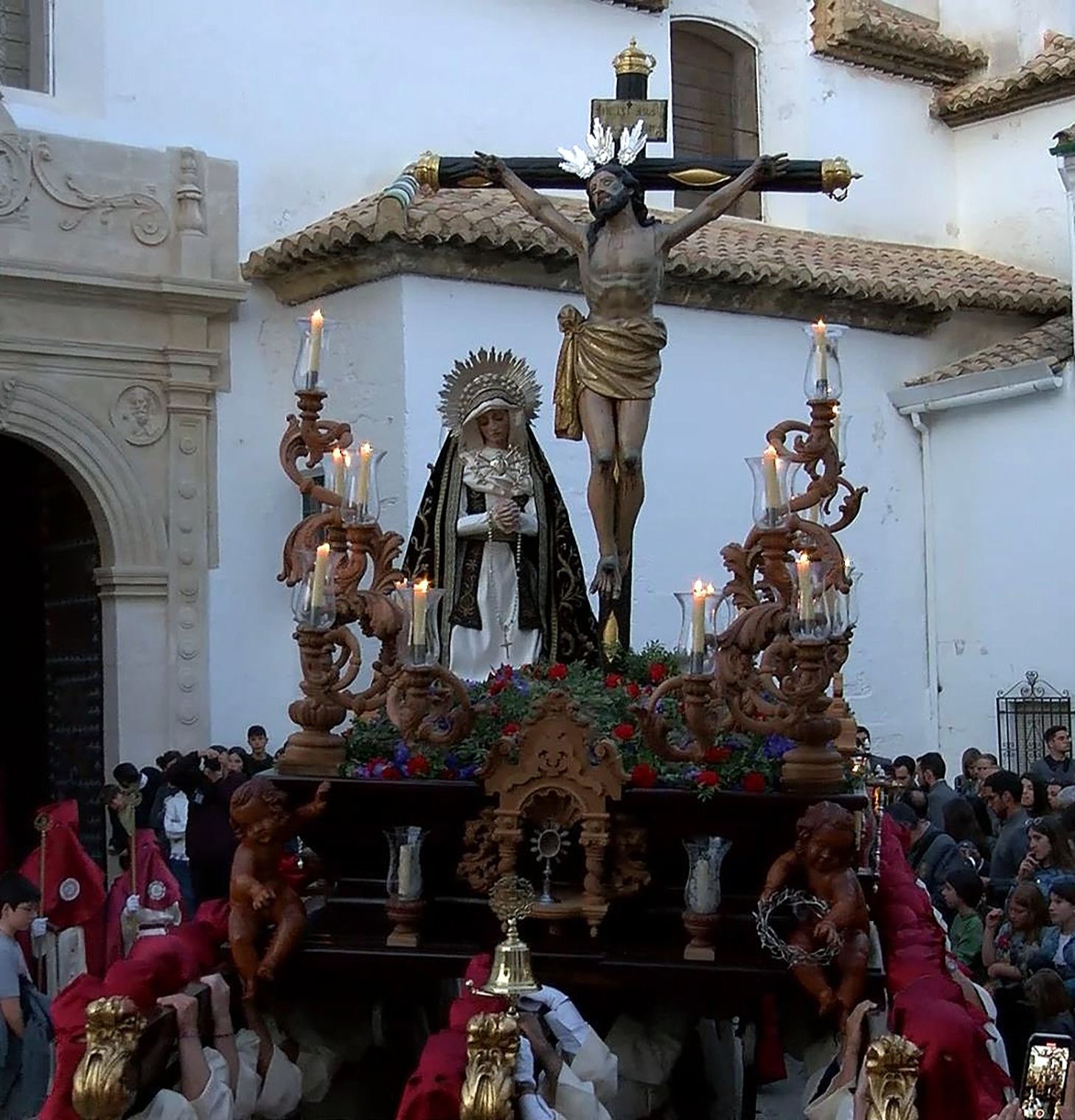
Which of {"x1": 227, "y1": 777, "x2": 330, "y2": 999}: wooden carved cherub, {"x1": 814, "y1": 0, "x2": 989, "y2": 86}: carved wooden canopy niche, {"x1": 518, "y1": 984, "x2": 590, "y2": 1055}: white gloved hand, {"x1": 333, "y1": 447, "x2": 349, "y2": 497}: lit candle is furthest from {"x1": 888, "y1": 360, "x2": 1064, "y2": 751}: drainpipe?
{"x1": 518, "y1": 984, "x2": 590, "y2": 1055}: white gloved hand

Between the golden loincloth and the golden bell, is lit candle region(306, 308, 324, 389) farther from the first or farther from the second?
the golden bell

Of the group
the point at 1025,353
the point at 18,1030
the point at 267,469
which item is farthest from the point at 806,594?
the point at 1025,353

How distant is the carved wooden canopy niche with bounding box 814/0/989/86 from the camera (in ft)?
53.5

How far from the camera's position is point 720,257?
13.8 meters

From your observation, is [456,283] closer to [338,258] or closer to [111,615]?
[338,258]

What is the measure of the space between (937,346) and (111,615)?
7.05 metres

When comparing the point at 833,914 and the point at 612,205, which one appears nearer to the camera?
the point at 833,914

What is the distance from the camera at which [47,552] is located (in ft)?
45.1

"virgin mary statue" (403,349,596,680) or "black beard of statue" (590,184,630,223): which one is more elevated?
"black beard of statue" (590,184,630,223)

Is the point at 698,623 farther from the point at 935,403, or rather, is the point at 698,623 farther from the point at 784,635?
the point at 935,403

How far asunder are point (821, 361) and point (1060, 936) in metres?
2.11

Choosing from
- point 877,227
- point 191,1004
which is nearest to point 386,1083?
point 191,1004

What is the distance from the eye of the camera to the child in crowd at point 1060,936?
6.43 m

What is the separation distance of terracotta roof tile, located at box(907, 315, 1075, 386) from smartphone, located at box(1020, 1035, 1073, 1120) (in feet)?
36.4
